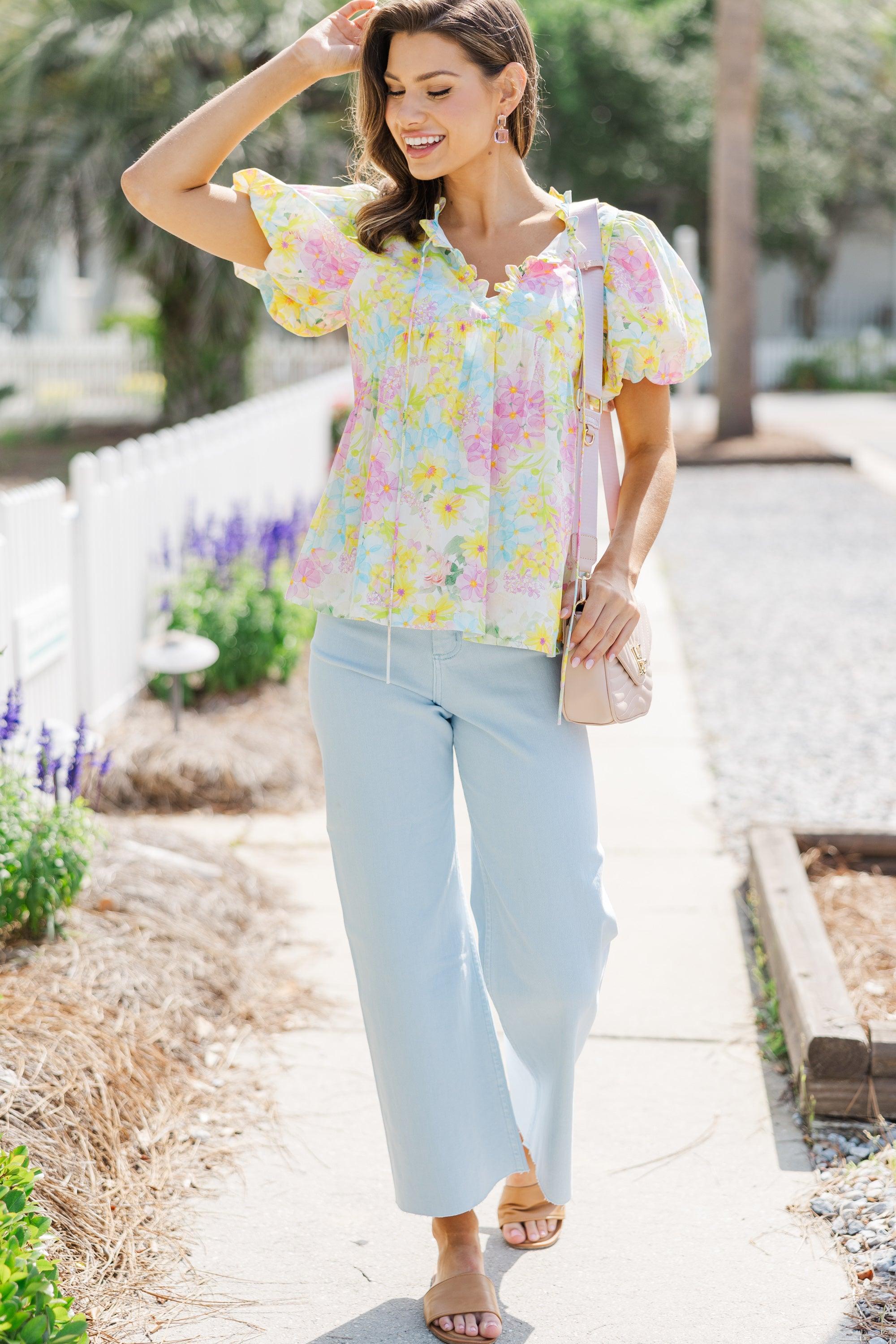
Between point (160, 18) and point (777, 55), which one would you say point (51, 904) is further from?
point (777, 55)

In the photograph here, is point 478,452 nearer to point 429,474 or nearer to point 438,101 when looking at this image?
point 429,474

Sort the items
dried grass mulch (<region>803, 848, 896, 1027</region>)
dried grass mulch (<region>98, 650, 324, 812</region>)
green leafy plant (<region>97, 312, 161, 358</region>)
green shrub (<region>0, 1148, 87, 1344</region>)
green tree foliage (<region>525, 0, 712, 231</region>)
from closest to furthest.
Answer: green shrub (<region>0, 1148, 87, 1344</region>), dried grass mulch (<region>803, 848, 896, 1027</region>), dried grass mulch (<region>98, 650, 324, 812</region>), green leafy plant (<region>97, 312, 161, 358</region>), green tree foliage (<region>525, 0, 712, 231</region>)

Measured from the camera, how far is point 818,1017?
281 centimetres

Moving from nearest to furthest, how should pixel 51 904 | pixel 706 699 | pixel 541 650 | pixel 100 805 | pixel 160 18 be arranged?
pixel 541 650, pixel 51 904, pixel 100 805, pixel 706 699, pixel 160 18

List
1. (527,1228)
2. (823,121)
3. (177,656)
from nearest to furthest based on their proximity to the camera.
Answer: (527,1228)
(177,656)
(823,121)

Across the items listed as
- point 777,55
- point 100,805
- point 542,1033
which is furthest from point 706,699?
point 777,55

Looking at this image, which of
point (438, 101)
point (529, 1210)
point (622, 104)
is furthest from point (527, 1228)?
point (622, 104)

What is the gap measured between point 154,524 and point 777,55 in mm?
24689

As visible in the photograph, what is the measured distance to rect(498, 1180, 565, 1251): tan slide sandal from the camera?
96.2 inches

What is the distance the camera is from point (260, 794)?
473cm

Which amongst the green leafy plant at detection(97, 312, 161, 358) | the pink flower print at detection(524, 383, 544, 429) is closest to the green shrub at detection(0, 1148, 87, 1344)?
the pink flower print at detection(524, 383, 544, 429)

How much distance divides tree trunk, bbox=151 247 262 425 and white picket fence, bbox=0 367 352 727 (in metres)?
6.96

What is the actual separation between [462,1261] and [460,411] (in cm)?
129

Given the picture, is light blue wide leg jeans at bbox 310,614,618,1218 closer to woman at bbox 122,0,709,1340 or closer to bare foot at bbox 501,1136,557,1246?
woman at bbox 122,0,709,1340
